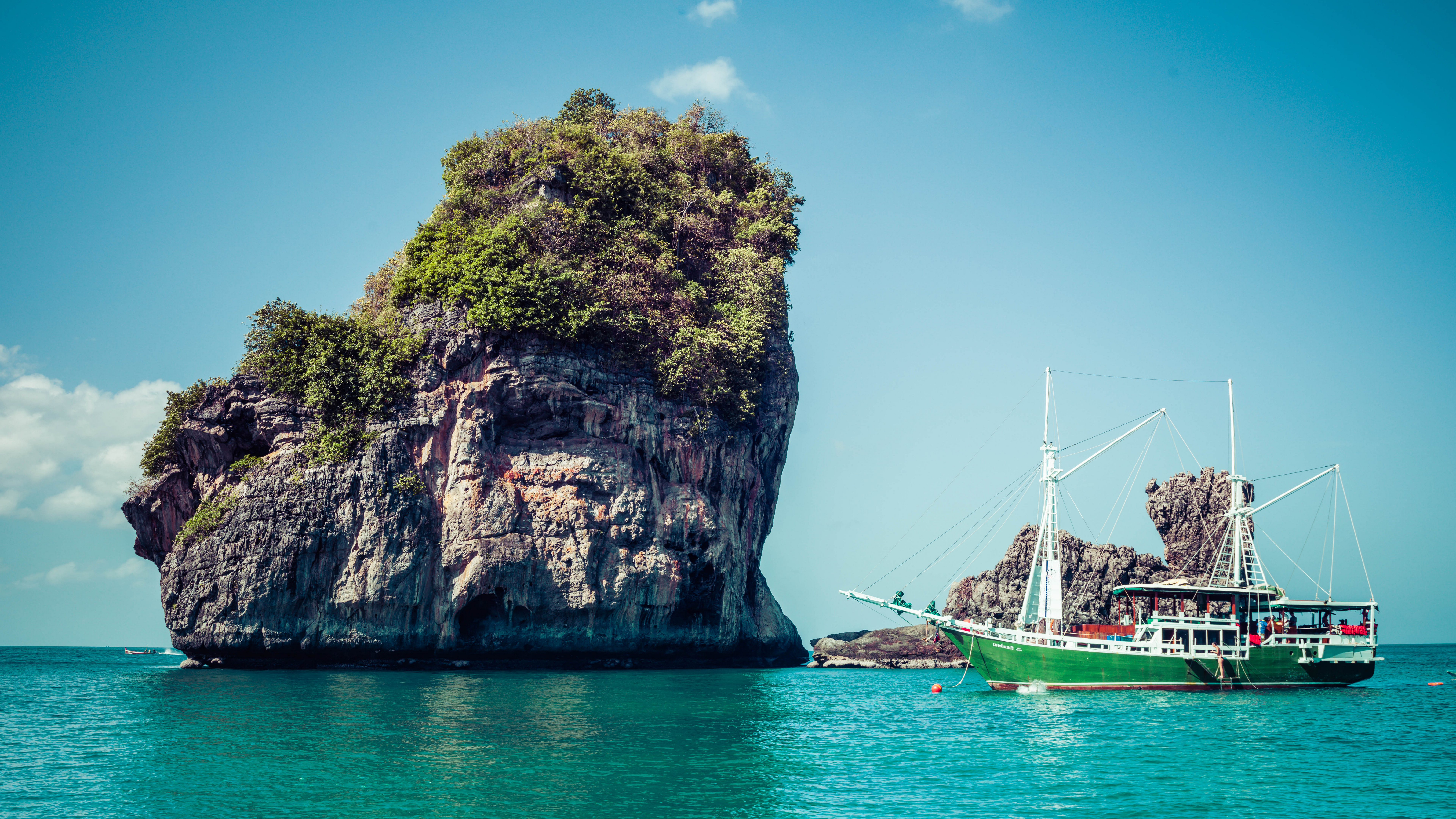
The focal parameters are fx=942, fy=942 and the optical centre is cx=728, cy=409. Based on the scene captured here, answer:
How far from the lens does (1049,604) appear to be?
35562 mm

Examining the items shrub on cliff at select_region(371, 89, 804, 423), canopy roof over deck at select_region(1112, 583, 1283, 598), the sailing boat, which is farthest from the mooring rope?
shrub on cliff at select_region(371, 89, 804, 423)

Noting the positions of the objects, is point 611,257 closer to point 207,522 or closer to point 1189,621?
point 207,522

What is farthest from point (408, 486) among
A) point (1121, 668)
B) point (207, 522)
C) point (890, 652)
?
point (890, 652)

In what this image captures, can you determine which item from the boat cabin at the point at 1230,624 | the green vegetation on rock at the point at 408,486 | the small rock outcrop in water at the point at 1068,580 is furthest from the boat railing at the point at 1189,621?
the green vegetation on rock at the point at 408,486

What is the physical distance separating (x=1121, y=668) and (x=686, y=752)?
21.8 m

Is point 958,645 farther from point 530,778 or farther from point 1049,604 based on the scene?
point 530,778

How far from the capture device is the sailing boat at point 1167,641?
35219mm

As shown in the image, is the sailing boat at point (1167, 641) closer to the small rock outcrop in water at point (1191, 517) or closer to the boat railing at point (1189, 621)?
the boat railing at point (1189, 621)

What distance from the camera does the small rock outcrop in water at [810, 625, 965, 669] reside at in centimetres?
5984

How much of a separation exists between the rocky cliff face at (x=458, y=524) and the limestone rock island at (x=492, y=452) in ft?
0.31

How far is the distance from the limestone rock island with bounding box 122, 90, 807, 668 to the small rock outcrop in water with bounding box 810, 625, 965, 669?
58.7 ft

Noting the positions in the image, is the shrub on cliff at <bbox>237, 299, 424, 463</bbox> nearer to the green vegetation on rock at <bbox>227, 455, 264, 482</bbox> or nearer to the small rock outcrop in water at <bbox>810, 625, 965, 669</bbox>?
the green vegetation on rock at <bbox>227, 455, 264, 482</bbox>

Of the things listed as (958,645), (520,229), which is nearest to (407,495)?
(520,229)

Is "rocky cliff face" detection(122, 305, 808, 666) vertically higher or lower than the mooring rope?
higher
